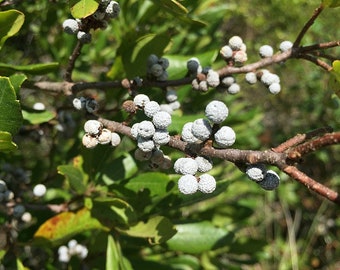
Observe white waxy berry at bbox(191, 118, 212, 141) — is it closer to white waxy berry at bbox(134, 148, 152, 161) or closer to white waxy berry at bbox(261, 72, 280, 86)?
white waxy berry at bbox(134, 148, 152, 161)

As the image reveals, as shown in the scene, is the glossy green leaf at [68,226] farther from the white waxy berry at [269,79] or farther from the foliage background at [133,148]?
the white waxy berry at [269,79]

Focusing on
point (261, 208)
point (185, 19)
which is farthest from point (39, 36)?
point (261, 208)

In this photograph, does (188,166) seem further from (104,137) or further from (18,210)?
(18,210)

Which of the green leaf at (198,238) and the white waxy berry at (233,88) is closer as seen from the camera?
the white waxy berry at (233,88)

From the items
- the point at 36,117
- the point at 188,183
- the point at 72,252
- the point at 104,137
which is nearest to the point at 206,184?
the point at 188,183

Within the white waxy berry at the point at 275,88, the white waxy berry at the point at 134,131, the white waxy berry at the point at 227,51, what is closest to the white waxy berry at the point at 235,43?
the white waxy berry at the point at 227,51
